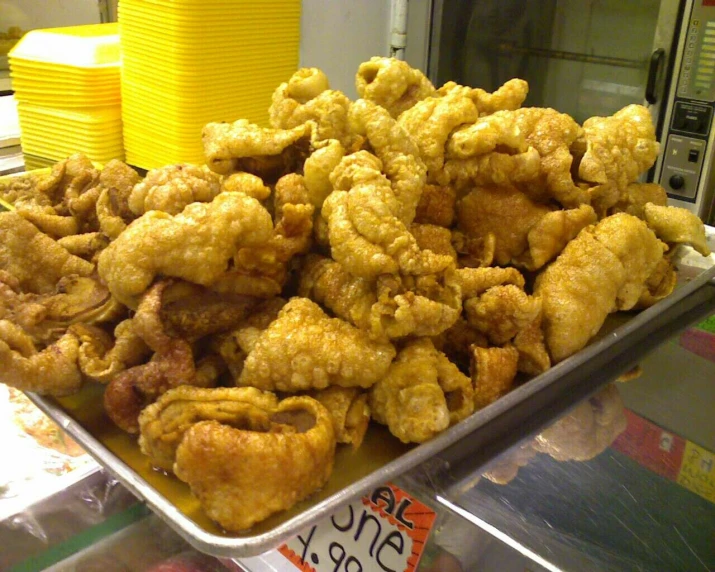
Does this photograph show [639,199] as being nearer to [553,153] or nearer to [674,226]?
[674,226]

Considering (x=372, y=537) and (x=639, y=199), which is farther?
(x=639, y=199)

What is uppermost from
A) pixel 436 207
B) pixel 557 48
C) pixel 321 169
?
pixel 557 48

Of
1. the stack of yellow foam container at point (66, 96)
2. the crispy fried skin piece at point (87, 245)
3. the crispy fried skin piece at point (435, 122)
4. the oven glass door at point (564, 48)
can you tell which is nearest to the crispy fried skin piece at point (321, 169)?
the crispy fried skin piece at point (435, 122)

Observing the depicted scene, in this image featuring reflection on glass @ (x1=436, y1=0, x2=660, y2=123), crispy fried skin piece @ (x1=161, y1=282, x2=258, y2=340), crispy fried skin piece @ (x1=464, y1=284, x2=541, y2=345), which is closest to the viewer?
crispy fried skin piece @ (x1=161, y1=282, x2=258, y2=340)

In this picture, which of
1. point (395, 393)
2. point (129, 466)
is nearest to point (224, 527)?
point (129, 466)

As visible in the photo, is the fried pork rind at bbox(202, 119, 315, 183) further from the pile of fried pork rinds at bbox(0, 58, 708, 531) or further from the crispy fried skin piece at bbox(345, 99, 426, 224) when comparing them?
the crispy fried skin piece at bbox(345, 99, 426, 224)

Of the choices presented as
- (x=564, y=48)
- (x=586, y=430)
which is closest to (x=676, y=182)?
(x=564, y=48)

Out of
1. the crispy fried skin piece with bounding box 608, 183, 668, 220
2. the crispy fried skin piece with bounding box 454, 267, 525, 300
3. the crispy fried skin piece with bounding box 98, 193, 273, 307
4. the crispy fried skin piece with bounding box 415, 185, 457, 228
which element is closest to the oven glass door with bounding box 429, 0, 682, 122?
the crispy fried skin piece with bounding box 608, 183, 668, 220
